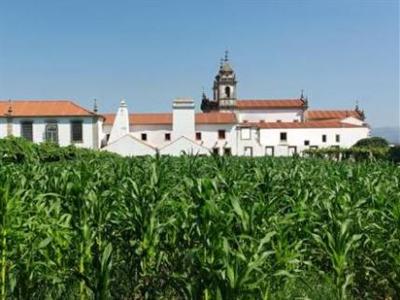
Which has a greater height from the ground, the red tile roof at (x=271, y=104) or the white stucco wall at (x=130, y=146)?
the red tile roof at (x=271, y=104)

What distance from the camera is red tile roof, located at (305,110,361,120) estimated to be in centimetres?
9968

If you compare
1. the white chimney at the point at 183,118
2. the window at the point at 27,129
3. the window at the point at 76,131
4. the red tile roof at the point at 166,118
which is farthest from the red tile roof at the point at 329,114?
the window at the point at 27,129

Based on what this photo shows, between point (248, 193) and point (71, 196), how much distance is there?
7.02 feet

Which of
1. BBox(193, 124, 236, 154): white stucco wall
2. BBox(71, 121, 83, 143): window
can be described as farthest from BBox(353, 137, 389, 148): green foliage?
BBox(71, 121, 83, 143): window

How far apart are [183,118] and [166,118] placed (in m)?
4.29

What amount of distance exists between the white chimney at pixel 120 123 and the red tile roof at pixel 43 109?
4.57 metres

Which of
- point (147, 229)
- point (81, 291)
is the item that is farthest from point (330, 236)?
point (81, 291)

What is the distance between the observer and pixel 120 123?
65.5 m

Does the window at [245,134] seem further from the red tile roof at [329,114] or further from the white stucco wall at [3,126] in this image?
the red tile roof at [329,114]

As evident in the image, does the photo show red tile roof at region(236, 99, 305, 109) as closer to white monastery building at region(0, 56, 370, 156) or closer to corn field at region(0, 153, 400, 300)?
white monastery building at region(0, 56, 370, 156)

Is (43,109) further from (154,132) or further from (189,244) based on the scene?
(189,244)

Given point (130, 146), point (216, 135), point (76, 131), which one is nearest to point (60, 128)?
point (76, 131)

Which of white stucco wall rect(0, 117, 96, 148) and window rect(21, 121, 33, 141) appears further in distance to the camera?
window rect(21, 121, 33, 141)

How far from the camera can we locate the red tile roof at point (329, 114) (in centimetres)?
9968
